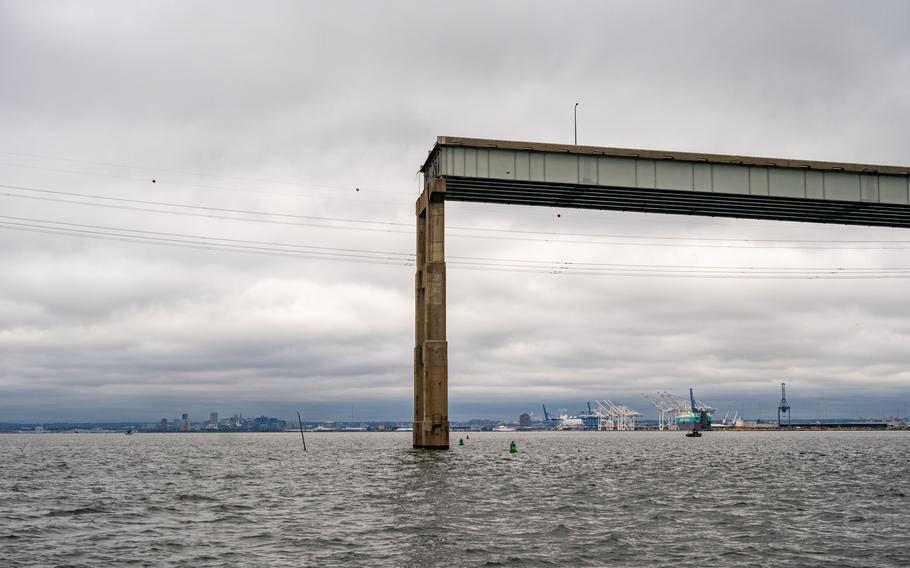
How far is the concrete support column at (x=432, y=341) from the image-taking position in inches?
2584

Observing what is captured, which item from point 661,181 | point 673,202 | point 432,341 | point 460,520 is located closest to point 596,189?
point 661,181

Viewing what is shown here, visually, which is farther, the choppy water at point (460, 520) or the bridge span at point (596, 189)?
the bridge span at point (596, 189)

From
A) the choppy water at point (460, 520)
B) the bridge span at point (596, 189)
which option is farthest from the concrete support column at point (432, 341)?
the choppy water at point (460, 520)

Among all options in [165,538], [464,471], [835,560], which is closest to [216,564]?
[165,538]

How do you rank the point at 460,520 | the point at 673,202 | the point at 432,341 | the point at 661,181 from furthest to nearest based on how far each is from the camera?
the point at 673,202
the point at 661,181
the point at 432,341
the point at 460,520

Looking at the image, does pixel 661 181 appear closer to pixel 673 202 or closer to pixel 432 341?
pixel 673 202

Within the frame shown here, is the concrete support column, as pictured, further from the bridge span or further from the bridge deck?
the bridge deck

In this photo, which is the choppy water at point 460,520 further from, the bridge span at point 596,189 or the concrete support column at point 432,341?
the bridge span at point 596,189

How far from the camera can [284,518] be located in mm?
31188

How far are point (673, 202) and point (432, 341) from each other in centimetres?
2659

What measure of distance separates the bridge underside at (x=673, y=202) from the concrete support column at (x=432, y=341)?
356cm

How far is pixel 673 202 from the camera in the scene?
254 ft

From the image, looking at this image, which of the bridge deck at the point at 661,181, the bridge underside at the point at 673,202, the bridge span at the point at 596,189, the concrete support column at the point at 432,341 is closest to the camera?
the concrete support column at the point at 432,341

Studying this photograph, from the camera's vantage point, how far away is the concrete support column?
2584 inches
